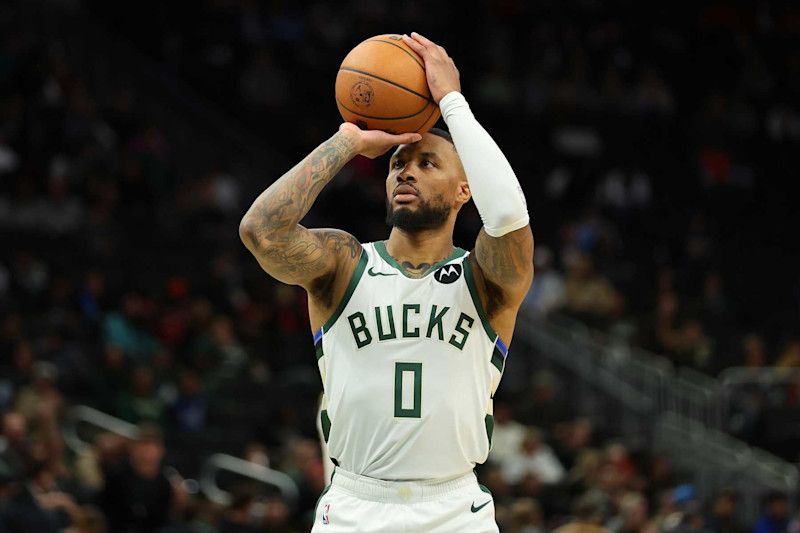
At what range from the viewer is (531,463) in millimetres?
13328

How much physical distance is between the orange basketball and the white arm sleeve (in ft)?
0.82

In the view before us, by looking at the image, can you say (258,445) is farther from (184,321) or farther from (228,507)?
(184,321)

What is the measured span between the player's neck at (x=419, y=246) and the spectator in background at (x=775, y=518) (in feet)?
28.4

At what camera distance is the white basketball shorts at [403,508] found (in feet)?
14.8

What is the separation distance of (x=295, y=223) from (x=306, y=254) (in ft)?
0.51

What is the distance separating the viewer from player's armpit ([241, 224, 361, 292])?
4562 mm

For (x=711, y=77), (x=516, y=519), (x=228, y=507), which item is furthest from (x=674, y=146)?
(x=228, y=507)

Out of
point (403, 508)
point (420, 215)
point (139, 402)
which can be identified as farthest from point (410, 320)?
point (139, 402)

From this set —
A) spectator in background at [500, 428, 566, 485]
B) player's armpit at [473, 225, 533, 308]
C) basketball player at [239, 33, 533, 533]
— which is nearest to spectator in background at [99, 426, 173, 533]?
spectator in background at [500, 428, 566, 485]

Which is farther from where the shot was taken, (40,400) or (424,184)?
(40,400)

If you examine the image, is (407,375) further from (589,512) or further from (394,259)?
(589,512)

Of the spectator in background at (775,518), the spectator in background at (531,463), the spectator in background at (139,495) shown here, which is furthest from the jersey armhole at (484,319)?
the spectator in background at (775,518)

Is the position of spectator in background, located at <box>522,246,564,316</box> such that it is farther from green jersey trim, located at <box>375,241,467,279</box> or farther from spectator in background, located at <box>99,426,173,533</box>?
green jersey trim, located at <box>375,241,467,279</box>

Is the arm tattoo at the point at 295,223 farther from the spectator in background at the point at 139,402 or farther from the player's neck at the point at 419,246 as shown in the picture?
the spectator in background at the point at 139,402
